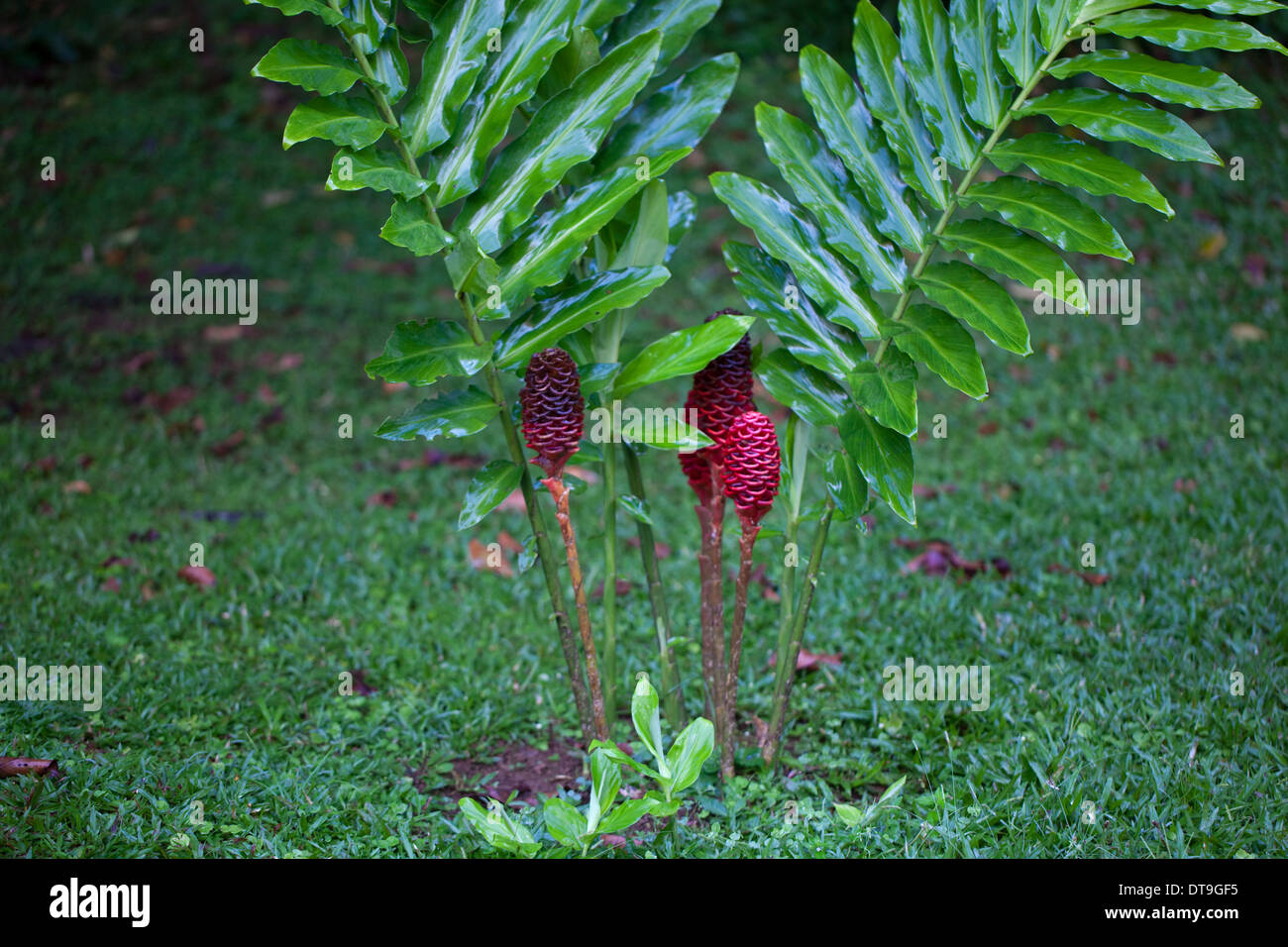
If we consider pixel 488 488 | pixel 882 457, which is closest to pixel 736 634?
pixel 882 457

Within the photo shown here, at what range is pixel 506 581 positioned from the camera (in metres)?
3.76

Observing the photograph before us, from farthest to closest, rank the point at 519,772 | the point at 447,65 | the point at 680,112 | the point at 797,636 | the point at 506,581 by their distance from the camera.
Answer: the point at 506,581, the point at 519,772, the point at 797,636, the point at 680,112, the point at 447,65

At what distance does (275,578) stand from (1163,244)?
5379mm

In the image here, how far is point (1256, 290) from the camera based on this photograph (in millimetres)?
5832

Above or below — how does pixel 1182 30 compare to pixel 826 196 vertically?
above

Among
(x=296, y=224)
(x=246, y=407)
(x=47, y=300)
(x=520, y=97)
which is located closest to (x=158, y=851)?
(x=520, y=97)

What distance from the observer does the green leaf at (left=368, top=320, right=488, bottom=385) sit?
7.01ft

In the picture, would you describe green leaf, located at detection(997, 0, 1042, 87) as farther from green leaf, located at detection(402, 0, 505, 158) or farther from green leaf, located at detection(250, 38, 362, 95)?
green leaf, located at detection(250, 38, 362, 95)

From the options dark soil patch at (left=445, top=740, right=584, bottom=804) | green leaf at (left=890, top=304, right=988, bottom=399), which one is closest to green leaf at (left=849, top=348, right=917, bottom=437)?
green leaf at (left=890, top=304, right=988, bottom=399)

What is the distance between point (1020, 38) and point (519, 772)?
6.54 ft

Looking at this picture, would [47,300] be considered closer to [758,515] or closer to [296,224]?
[296,224]

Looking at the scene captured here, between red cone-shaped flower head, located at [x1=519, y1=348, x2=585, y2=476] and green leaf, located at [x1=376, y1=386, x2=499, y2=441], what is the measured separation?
0.11 metres

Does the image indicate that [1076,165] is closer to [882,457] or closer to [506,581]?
[882,457]

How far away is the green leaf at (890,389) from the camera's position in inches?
81.1
